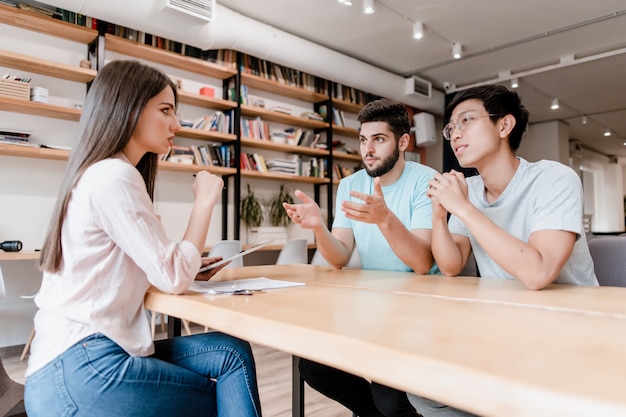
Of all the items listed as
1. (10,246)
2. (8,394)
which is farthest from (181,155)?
(8,394)

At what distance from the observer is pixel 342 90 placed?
5691 millimetres

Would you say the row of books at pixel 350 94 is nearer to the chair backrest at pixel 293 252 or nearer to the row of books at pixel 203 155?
the row of books at pixel 203 155

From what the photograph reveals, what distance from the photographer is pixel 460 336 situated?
565 mm

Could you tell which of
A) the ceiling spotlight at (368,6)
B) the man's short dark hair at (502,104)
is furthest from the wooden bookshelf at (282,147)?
the man's short dark hair at (502,104)

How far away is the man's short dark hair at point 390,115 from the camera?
1974 millimetres

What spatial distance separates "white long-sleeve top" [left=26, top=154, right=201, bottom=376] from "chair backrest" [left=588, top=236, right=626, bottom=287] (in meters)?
1.33

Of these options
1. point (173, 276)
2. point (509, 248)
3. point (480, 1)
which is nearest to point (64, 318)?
point (173, 276)

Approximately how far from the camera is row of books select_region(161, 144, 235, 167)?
413 centimetres

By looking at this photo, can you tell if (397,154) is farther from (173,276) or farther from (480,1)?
(480,1)

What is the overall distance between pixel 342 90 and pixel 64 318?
16.9 ft

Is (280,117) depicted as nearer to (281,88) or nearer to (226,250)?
(281,88)

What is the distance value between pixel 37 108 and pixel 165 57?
1254 millimetres

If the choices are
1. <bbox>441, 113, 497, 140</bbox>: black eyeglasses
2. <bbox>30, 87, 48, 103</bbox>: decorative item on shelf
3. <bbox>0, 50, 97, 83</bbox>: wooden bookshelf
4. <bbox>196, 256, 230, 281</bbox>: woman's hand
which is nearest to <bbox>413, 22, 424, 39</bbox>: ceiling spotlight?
<bbox>0, 50, 97, 83</bbox>: wooden bookshelf

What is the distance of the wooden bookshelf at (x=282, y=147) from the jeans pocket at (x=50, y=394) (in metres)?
3.76
